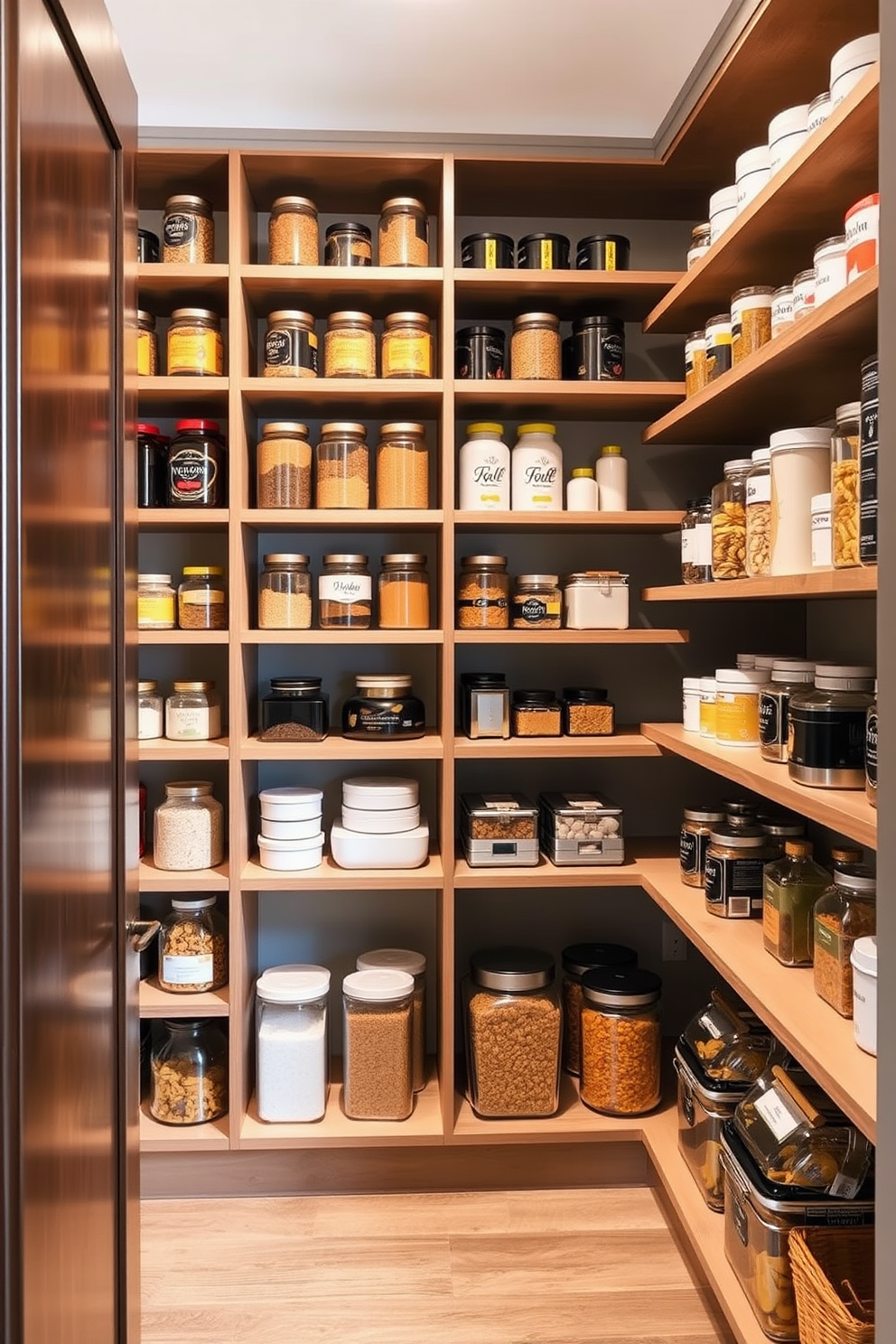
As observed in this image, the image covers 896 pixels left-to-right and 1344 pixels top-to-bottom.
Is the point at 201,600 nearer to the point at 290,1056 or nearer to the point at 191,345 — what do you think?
the point at 191,345

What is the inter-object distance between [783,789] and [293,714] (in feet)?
3.80

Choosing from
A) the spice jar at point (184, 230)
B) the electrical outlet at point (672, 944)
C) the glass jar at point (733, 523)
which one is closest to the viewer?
the glass jar at point (733, 523)

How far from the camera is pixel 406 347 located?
2.18 m

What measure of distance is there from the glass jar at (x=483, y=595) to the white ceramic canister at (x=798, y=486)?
834mm

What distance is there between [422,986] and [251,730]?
0.71 metres

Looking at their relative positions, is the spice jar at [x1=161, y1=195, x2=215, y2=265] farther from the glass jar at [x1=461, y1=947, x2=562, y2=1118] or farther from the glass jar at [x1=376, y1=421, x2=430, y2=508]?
the glass jar at [x1=461, y1=947, x2=562, y2=1118]

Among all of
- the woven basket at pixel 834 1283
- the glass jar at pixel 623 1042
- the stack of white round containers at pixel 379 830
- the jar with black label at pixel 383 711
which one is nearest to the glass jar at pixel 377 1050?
the stack of white round containers at pixel 379 830

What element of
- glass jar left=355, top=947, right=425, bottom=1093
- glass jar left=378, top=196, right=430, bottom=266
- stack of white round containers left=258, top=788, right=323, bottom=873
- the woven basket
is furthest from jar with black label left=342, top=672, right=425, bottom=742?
the woven basket

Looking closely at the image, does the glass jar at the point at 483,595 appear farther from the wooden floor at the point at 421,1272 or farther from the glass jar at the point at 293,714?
the wooden floor at the point at 421,1272

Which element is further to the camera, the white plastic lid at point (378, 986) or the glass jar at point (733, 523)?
the white plastic lid at point (378, 986)

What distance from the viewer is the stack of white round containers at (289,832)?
2.21 meters

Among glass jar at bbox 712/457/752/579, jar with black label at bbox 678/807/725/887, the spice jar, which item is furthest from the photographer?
the spice jar

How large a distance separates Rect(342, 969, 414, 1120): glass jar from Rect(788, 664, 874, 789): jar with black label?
1.14 metres

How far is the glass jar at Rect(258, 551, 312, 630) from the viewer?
2186 millimetres
